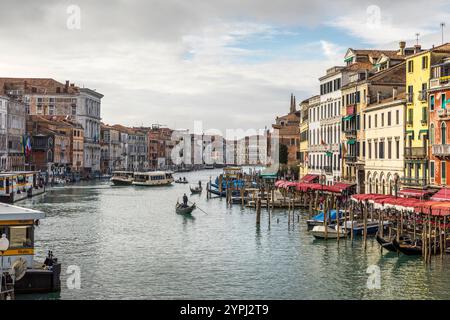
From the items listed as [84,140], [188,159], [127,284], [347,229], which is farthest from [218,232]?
[188,159]

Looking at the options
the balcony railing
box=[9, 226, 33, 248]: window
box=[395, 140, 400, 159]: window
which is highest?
box=[395, 140, 400, 159]: window

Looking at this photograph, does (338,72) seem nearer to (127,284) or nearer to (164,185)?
(127,284)

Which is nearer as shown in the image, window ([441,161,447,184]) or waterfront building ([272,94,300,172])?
window ([441,161,447,184])

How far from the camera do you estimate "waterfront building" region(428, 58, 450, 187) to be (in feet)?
96.5

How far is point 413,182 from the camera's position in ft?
108

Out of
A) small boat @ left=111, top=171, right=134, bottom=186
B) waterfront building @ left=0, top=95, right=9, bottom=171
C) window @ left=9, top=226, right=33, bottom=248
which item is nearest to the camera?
window @ left=9, top=226, right=33, bottom=248

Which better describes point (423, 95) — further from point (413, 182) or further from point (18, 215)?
point (18, 215)

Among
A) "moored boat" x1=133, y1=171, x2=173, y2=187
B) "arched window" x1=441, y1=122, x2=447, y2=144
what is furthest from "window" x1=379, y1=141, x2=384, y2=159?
"moored boat" x1=133, y1=171, x2=173, y2=187

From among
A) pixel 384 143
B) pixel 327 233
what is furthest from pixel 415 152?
pixel 327 233

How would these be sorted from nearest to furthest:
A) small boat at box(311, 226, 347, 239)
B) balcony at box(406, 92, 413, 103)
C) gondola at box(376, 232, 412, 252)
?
gondola at box(376, 232, 412, 252)
small boat at box(311, 226, 347, 239)
balcony at box(406, 92, 413, 103)

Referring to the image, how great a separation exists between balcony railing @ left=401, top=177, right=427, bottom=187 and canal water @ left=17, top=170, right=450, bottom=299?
5.48m

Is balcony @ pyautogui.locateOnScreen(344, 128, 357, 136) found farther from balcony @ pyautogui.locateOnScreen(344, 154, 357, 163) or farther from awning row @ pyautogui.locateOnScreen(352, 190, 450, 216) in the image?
awning row @ pyautogui.locateOnScreen(352, 190, 450, 216)

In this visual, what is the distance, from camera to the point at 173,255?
79.2ft

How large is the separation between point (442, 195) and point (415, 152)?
17.9 feet
